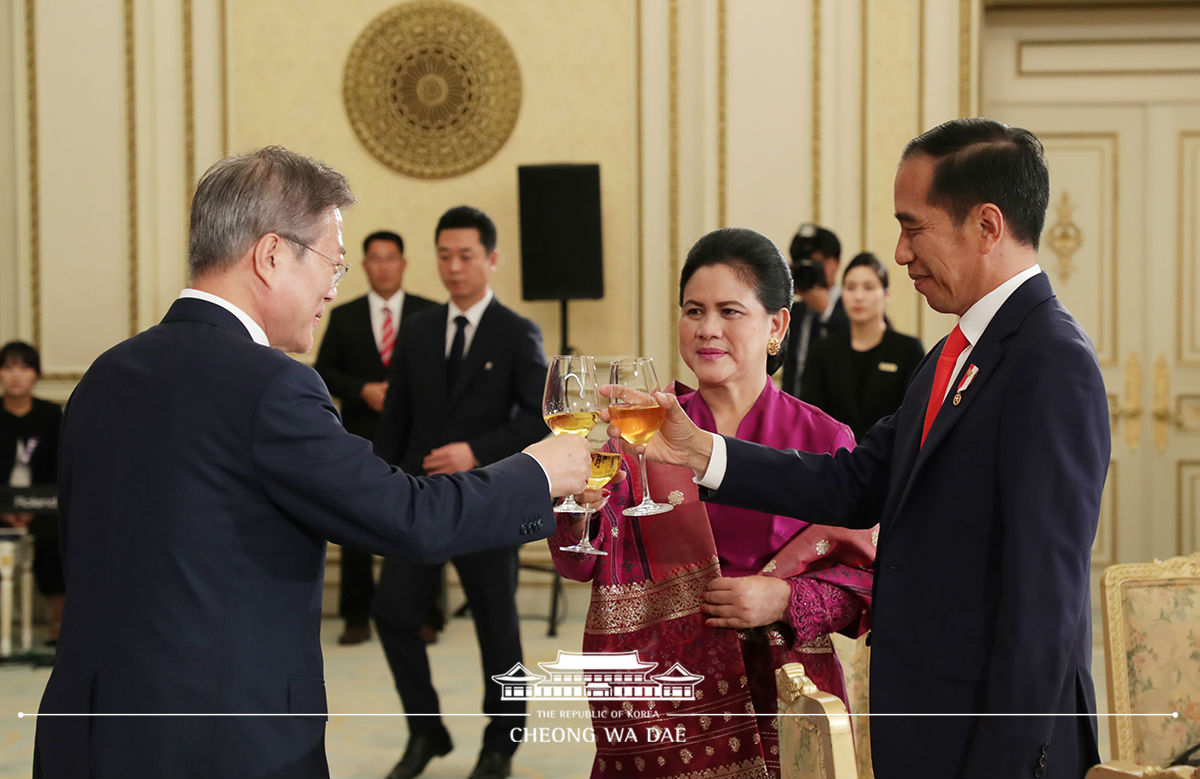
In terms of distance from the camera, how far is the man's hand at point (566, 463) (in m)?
1.71

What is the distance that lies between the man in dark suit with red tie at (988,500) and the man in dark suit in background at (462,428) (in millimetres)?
2213

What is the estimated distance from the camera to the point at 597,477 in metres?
1.72

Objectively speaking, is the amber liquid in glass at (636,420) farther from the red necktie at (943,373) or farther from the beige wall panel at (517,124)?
the beige wall panel at (517,124)

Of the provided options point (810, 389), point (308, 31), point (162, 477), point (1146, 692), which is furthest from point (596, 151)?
point (162, 477)

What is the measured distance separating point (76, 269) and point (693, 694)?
219 inches

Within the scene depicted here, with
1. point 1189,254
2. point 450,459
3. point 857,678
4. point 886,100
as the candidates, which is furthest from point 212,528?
point 1189,254

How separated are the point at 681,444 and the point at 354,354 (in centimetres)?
435

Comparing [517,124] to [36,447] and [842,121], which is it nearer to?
[842,121]

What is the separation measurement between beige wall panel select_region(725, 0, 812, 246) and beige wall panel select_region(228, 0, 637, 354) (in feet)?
1.77

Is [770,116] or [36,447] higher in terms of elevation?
[770,116]

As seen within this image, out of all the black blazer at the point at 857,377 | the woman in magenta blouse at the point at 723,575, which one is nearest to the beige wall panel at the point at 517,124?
the black blazer at the point at 857,377

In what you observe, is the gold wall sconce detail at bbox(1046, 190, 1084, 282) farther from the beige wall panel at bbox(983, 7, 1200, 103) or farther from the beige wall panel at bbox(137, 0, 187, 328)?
the beige wall panel at bbox(137, 0, 187, 328)

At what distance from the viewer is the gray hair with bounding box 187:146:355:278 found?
5.27 ft

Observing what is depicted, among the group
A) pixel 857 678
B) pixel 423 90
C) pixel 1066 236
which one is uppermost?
pixel 423 90
